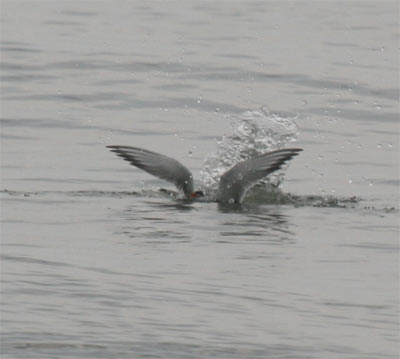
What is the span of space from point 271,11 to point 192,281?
26.7m

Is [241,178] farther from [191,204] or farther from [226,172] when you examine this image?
[191,204]

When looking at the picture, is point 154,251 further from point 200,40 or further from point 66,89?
point 200,40

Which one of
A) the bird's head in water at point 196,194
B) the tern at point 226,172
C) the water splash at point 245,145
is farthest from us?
the water splash at point 245,145

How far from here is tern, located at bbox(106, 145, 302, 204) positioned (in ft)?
45.8

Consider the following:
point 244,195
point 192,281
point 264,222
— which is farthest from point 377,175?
point 192,281

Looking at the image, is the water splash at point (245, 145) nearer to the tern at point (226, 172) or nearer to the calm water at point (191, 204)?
the calm water at point (191, 204)

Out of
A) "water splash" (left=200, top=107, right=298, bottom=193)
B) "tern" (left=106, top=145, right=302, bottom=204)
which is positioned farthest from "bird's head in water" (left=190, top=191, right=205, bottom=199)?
"water splash" (left=200, top=107, right=298, bottom=193)

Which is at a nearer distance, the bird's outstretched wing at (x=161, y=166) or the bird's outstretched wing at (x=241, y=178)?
the bird's outstretched wing at (x=241, y=178)

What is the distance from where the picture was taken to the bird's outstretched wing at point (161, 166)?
47.5 feet

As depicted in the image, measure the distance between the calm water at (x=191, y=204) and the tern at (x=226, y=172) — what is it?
27 cm

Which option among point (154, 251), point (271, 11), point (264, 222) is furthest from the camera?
point (271, 11)

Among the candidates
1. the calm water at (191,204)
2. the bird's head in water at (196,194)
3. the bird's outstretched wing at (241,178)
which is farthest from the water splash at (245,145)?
the bird's outstretched wing at (241,178)

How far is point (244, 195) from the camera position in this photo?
14320mm

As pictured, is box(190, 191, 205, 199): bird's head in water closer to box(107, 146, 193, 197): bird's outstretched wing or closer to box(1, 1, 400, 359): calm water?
box(107, 146, 193, 197): bird's outstretched wing
